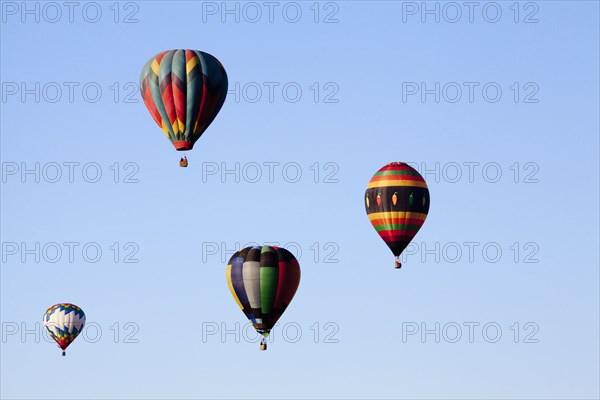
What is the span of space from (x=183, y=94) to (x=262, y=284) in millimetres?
10571

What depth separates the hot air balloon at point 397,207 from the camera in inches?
3167

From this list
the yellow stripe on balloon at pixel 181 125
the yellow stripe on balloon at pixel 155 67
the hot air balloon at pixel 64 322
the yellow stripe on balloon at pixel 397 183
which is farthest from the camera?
the hot air balloon at pixel 64 322

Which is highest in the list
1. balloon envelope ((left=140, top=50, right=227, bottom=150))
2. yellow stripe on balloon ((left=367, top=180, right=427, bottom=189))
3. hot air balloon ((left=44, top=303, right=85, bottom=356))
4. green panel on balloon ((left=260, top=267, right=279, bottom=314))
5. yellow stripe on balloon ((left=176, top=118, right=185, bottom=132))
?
balloon envelope ((left=140, top=50, right=227, bottom=150))

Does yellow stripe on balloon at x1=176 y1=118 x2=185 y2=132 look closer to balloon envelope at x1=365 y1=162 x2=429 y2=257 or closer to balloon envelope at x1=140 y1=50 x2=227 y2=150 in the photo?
balloon envelope at x1=140 y1=50 x2=227 y2=150

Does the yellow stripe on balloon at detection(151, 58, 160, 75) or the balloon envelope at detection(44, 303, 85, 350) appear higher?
the yellow stripe on balloon at detection(151, 58, 160, 75)

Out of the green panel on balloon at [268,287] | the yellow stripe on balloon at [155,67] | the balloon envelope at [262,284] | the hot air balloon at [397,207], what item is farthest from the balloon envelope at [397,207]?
the yellow stripe on balloon at [155,67]

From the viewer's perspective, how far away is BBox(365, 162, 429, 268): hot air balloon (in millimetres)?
80438

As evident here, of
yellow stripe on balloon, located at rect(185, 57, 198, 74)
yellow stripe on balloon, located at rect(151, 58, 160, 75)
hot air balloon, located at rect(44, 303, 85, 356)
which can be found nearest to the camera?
yellow stripe on balloon, located at rect(185, 57, 198, 74)

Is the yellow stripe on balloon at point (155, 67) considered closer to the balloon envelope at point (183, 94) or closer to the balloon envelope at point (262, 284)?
the balloon envelope at point (183, 94)

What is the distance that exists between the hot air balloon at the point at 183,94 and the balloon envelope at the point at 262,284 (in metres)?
7.53

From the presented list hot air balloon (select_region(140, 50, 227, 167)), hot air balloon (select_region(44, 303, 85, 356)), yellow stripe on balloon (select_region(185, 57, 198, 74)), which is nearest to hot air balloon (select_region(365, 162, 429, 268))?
hot air balloon (select_region(140, 50, 227, 167))

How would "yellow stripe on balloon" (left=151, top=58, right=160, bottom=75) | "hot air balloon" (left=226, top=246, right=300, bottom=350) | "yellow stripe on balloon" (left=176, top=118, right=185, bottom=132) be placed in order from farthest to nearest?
"hot air balloon" (left=226, top=246, right=300, bottom=350) → "yellow stripe on balloon" (left=151, top=58, right=160, bottom=75) → "yellow stripe on balloon" (left=176, top=118, right=185, bottom=132)

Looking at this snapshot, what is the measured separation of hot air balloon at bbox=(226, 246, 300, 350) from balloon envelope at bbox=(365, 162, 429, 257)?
4.96 meters

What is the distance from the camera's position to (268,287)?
79.4 metres
